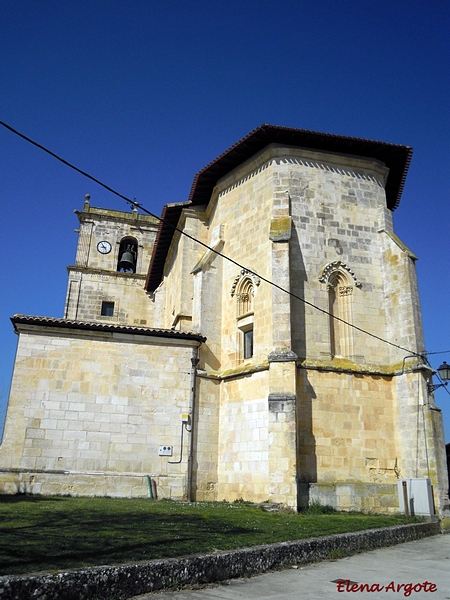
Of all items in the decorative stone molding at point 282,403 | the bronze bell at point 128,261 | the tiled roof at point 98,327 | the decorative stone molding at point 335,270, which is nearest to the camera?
the decorative stone molding at point 282,403

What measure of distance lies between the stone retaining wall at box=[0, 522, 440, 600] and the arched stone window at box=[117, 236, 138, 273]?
78.6 ft

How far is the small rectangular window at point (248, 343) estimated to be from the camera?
634 inches

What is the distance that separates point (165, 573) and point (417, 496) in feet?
31.5

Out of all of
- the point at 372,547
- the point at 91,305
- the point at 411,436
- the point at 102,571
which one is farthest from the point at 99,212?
the point at 102,571

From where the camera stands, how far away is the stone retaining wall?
15.0 feet

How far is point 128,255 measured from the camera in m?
30.4

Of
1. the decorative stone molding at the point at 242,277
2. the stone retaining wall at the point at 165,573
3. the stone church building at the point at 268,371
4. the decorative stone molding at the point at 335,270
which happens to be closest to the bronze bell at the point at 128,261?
the stone church building at the point at 268,371

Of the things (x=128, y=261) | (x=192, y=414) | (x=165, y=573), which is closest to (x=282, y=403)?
(x=192, y=414)

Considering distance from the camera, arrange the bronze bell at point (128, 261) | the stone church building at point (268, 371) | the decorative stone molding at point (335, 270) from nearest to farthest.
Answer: the stone church building at point (268, 371) → the decorative stone molding at point (335, 270) → the bronze bell at point (128, 261)

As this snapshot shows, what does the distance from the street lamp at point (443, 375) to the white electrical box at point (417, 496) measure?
8.41ft

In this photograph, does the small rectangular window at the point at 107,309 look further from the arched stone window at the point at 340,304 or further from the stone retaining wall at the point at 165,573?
the stone retaining wall at the point at 165,573

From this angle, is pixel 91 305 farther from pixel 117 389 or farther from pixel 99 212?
pixel 117 389

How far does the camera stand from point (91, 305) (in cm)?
2847

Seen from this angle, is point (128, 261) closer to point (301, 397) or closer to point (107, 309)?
point (107, 309)
